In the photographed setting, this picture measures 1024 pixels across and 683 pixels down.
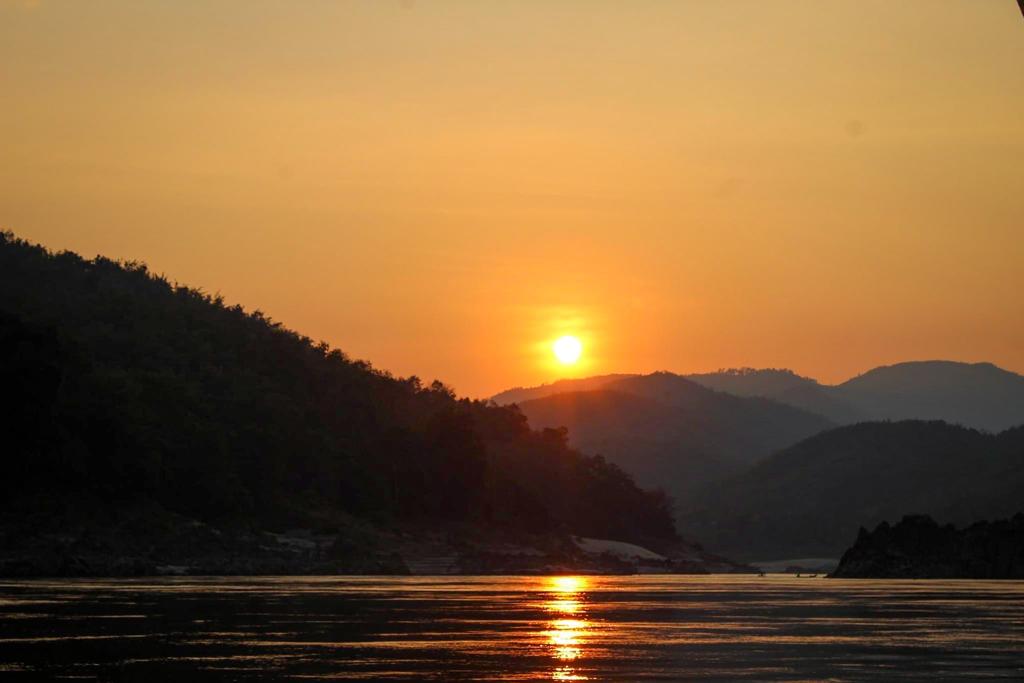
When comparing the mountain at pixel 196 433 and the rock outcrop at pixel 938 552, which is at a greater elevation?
the mountain at pixel 196 433

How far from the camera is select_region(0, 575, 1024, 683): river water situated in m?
38.6

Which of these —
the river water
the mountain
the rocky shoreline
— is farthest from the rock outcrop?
the river water

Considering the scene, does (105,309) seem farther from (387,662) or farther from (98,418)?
(387,662)

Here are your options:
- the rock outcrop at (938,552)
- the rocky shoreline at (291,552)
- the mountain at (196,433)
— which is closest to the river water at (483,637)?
the rocky shoreline at (291,552)

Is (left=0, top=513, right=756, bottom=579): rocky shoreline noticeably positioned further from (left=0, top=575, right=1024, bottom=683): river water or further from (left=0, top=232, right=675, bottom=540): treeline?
(left=0, top=575, right=1024, bottom=683): river water

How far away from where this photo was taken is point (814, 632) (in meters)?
55.1

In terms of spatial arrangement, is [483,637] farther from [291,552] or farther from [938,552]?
[938,552]

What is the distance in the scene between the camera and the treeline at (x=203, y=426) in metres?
125

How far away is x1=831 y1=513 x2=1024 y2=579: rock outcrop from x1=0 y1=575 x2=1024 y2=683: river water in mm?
67065

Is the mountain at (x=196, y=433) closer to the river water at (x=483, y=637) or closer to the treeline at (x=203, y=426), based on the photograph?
the treeline at (x=203, y=426)

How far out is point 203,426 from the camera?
15138 cm

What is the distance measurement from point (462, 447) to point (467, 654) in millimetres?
→ 134611

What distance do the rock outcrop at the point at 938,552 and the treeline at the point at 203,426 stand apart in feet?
130

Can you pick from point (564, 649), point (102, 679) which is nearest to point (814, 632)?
point (564, 649)
